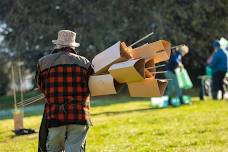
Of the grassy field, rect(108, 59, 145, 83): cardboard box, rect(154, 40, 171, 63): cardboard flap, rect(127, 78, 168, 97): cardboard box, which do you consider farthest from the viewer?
the grassy field

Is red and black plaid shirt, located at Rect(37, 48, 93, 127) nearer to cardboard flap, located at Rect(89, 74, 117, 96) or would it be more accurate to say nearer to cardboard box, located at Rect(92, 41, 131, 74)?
cardboard flap, located at Rect(89, 74, 117, 96)

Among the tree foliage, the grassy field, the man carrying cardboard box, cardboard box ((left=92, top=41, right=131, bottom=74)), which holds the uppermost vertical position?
the tree foliage

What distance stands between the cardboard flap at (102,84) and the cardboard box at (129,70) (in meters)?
0.10

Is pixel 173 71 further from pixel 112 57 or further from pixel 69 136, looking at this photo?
pixel 69 136

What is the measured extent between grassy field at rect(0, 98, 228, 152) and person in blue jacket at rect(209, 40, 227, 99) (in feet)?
7.92

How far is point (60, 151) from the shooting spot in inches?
278

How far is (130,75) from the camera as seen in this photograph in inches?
260

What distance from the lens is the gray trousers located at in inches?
265

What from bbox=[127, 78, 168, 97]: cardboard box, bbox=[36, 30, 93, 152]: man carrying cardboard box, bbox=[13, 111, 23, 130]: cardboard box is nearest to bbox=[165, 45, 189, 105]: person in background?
bbox=[13, 111, 23, 130]: cardboard box

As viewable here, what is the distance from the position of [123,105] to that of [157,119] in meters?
4.90

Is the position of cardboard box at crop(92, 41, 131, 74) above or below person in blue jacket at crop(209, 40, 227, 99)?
below

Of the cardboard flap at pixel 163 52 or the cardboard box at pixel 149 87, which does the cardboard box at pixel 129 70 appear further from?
the cardboard flap at pixel 163 52

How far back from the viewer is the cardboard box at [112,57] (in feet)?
22.4

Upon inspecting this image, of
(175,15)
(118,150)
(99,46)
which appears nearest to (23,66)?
(99,46)
